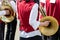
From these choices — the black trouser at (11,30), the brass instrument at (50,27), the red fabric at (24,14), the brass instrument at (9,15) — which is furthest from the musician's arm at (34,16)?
the black trouser at (11,30)

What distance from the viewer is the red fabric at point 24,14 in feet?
7.47

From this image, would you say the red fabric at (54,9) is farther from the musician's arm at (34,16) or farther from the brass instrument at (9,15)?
the brass instrument at (9,15)

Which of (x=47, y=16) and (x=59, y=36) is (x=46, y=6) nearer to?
(x=47, y=16)

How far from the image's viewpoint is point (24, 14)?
2314 mm

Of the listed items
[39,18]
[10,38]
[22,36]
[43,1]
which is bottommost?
[10,38]

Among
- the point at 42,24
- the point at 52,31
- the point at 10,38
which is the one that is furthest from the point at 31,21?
the point at 10,38

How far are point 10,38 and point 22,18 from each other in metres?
0.92

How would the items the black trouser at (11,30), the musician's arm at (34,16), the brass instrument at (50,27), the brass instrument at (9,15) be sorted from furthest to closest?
the black trouser at (11,30) < the brass instrument at (9,15) < the brass instrument at (50,27) < the musician's arm at (34,16)

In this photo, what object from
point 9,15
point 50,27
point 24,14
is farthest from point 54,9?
point 9,15

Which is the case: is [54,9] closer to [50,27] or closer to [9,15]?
[50,27]

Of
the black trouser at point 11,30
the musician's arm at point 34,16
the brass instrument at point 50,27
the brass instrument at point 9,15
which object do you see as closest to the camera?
the musician's arm at point 34,16

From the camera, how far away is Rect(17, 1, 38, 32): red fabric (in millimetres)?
2276

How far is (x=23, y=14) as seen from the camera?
232 cm

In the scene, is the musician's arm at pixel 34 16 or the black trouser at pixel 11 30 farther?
the black trouser at pixel 11 30
